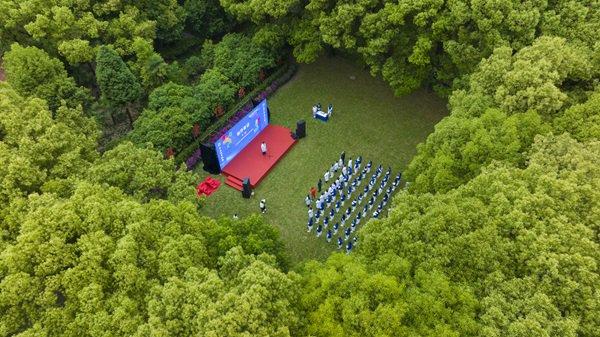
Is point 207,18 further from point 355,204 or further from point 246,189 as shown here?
point 355,204

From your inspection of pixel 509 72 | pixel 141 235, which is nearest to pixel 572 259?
pixel 509 72

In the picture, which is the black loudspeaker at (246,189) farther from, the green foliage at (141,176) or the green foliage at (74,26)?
the green foliage at (74,26)

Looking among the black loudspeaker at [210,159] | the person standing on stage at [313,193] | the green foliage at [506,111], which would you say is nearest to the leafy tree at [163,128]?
the black loudspeaker at [210,159]

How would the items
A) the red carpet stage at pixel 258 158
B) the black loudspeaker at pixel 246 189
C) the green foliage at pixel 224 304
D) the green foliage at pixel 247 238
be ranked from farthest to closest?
the red carpet stage at pixel 258 158 → the black loudspeaker at pixel 246 189 → the green foliage at pixel 247 238 → the green foliage at pixel 224 304

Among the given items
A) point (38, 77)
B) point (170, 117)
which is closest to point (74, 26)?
point (38, 77)

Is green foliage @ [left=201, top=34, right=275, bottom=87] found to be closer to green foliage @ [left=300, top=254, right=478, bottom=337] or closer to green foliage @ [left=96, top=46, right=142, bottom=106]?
green foliage @ [left=96, top=46, right=142, bottom=106]
